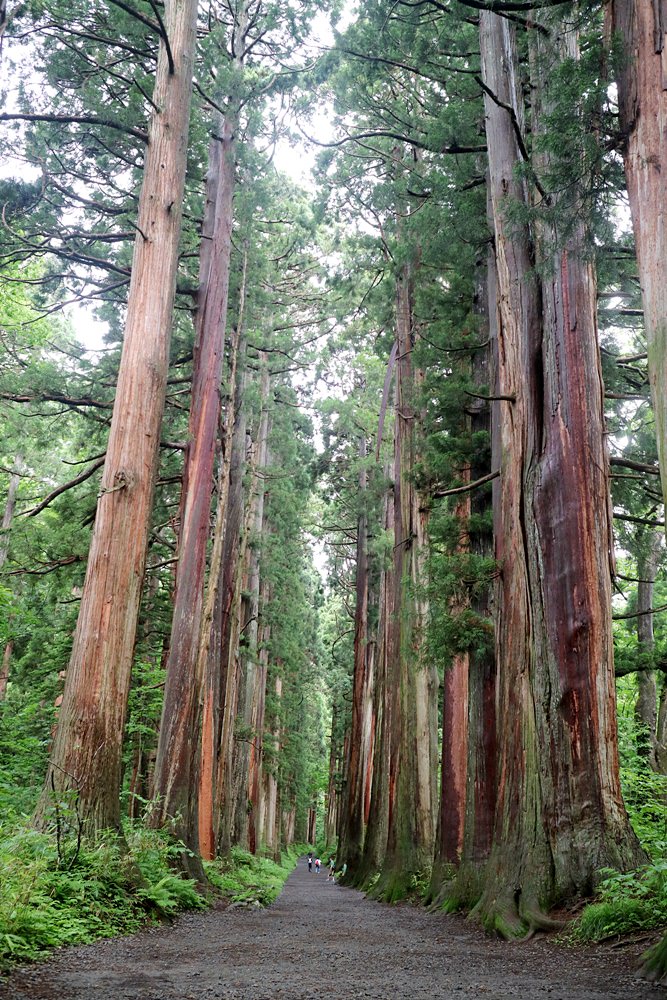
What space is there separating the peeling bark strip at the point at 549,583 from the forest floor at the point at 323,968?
2.69ft

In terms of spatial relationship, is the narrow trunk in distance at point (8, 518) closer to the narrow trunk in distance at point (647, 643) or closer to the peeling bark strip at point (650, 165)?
the narrow trunk in distance at point (647, 643)

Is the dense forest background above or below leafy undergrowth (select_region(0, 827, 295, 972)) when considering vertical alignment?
above

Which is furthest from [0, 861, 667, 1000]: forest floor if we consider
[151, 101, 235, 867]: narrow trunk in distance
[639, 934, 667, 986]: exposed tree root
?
[151, 101, 235, 867]: narrow trunk in distance

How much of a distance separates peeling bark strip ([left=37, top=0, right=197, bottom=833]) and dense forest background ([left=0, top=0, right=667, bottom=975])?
0.03 m

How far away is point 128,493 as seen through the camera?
763 cm

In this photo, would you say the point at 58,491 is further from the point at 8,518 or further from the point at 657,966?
the point at 8,518

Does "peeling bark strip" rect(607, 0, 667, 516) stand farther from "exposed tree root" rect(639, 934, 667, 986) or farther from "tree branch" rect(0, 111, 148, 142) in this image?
"tree branch" rect(0, 111, 148, 142)

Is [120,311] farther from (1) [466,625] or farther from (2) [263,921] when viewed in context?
(2) [263,921]

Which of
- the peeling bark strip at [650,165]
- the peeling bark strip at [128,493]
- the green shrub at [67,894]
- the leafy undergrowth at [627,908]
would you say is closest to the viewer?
the peeling bark strip at [650,165]

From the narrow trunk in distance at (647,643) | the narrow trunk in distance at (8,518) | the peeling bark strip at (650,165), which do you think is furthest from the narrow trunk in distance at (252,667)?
the peeling bark strip at (650,165)

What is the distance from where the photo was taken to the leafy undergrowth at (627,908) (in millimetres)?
5090

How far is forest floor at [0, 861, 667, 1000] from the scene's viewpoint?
3709 millimetres

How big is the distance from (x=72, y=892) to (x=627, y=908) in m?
4.03

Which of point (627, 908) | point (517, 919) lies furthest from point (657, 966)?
point (517, 919)
